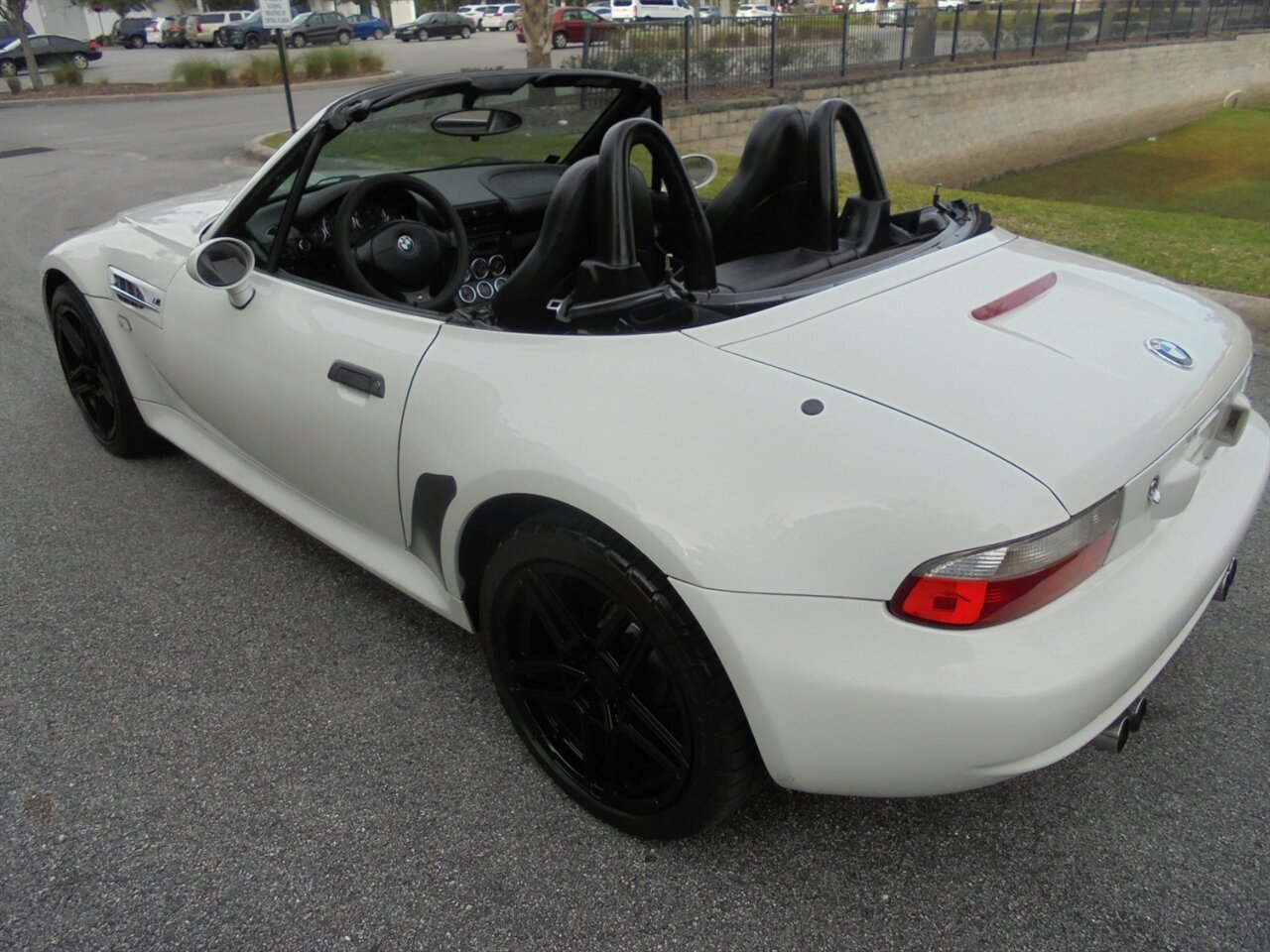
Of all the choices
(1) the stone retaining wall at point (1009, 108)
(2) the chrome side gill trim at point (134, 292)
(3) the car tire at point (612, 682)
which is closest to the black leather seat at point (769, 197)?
(3) the car tire at point (612, 682)

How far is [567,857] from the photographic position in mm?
2070

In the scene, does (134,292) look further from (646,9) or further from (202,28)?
(202,28)

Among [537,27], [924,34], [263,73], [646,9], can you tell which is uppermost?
[646,9]

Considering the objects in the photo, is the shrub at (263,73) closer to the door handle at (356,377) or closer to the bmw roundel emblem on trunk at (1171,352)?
the door handle at (356,377)

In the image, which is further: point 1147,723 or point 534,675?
point 1147,723

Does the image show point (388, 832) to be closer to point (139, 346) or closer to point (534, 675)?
point (534, 675)

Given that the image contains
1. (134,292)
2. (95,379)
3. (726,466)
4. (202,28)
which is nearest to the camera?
(726,466)

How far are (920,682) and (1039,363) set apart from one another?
2.43 ft

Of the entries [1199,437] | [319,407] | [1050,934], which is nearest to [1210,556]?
[1199,437]

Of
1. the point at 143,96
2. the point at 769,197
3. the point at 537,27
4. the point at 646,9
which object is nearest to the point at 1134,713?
the point at 769,197

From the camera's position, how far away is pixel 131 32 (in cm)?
4891

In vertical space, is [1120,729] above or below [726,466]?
below

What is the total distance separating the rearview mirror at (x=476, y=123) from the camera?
3055 millimetres

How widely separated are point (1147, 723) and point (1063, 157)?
27015 mm
